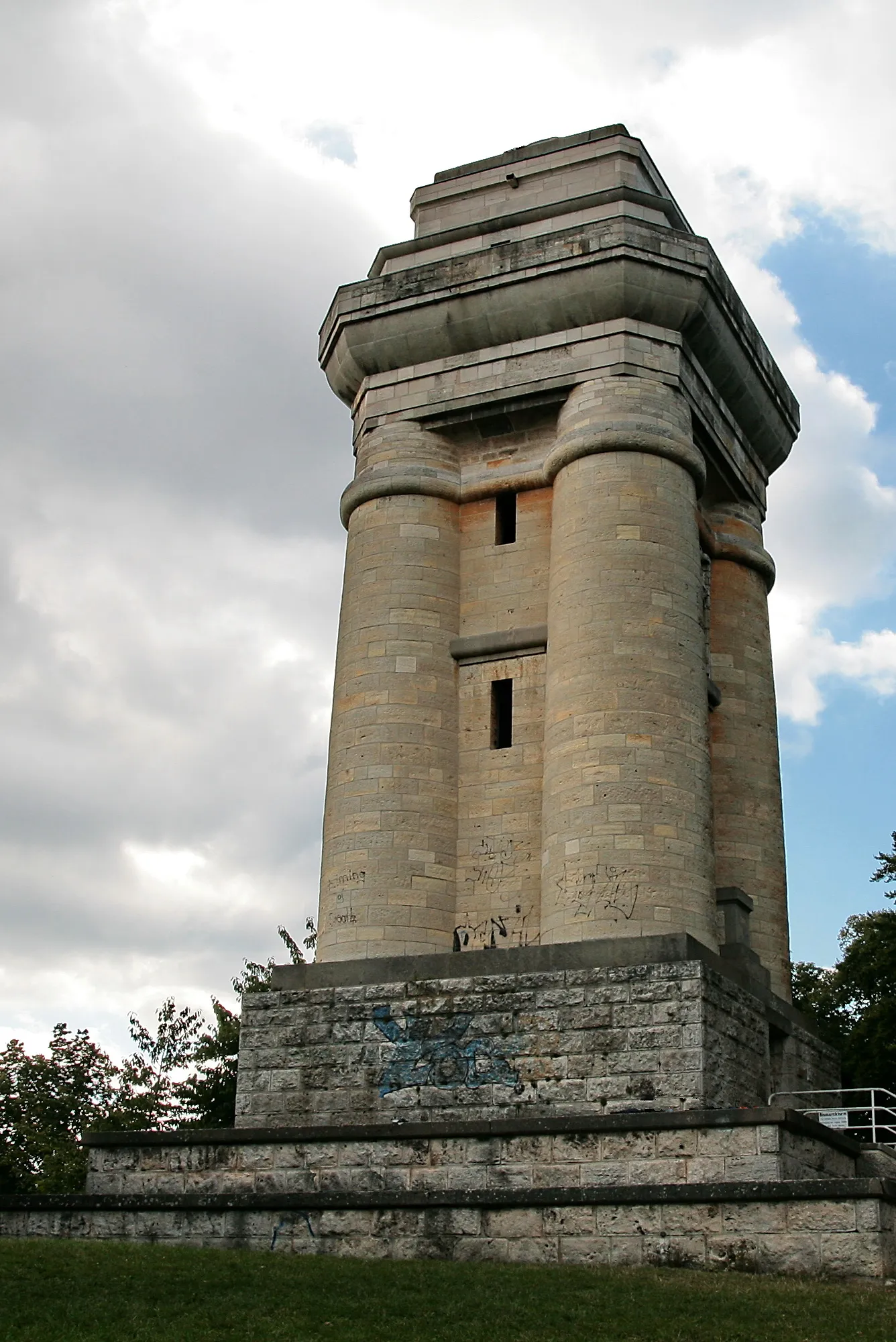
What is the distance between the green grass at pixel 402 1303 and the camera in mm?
11797

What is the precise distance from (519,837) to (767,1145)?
241 inches

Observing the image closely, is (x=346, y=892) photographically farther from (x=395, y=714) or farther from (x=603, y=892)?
(x=603, y=892)

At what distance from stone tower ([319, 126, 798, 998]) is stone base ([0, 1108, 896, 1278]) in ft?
9.66

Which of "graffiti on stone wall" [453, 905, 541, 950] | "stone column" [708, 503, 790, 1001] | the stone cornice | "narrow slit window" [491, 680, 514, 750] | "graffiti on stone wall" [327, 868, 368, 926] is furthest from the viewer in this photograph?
"stone column" [708, 503, 790, 1001]

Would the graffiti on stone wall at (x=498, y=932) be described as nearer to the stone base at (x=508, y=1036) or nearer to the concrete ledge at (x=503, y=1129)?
the stone base at (x=508, y=1036)

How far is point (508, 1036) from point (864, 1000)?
17.5 metres

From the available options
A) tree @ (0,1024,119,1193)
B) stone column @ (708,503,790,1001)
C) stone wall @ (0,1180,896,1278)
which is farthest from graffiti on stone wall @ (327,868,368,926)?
tree @ (0,1024,119,1193)

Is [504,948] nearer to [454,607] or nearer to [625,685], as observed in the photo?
[625,685]

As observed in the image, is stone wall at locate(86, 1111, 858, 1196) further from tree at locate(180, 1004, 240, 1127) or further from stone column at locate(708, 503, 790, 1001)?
tree at locate(180, 1004, 240, 1127)

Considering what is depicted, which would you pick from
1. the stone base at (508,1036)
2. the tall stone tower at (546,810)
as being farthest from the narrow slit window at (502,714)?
the stone base at (508,1036)

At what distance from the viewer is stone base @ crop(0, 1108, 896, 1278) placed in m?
14.5

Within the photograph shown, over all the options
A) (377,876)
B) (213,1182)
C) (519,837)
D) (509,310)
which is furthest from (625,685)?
(213,1182)

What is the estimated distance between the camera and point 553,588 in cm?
2114

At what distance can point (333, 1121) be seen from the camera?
1834cm
